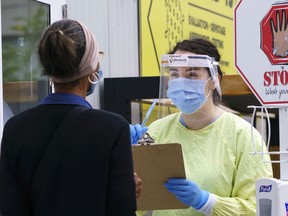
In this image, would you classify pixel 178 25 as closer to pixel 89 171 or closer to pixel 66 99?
pixel 66 99

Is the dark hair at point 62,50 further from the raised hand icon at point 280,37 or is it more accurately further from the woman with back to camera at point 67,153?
the raised hand icon at point 280,37

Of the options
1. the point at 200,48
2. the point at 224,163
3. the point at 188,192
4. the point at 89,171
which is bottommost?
the point at 188,192

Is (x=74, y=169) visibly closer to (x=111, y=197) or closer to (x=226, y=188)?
(x=111, y=197)

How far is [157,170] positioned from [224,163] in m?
0.41

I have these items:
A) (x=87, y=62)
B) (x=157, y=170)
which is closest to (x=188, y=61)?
(x=157, y=170)

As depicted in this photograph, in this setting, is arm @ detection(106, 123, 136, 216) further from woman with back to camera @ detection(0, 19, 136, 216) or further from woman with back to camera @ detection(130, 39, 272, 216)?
woman with back to camera @ detection(130, 39, 272, 216)

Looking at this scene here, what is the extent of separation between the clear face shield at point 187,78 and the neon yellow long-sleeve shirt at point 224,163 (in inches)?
5.4

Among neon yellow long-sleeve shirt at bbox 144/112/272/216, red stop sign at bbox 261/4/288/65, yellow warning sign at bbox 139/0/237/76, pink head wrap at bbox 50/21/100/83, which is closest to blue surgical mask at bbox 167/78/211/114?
neon yellow long-sleeve shirt at bbox 144/112/272/216

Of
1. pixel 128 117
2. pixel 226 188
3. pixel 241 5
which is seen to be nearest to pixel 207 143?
pixel 226 188

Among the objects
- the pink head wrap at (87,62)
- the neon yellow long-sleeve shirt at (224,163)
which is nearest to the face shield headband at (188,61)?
the neon yellow long-sleeve shirt at (224,163)

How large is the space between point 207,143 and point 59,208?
139 centimetres

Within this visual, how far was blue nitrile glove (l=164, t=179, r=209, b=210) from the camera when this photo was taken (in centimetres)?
315

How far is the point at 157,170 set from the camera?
10.2ft

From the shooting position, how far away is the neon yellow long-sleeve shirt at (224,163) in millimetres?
3295
